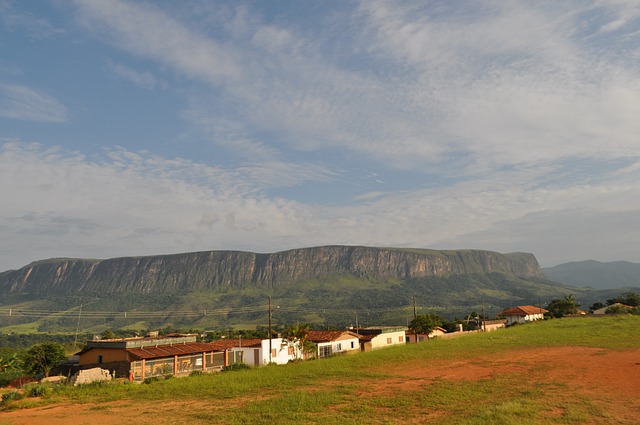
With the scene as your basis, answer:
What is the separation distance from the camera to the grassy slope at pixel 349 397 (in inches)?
981

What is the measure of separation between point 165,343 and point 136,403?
1029 inches

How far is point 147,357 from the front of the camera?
1940 inches

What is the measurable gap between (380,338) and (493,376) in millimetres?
40834

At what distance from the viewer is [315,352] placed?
65.4m

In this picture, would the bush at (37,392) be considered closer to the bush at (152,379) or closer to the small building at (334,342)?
the bush at (152,379)

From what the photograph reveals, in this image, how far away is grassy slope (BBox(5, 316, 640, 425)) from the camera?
981 inches

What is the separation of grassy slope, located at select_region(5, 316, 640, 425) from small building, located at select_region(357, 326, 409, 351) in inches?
703

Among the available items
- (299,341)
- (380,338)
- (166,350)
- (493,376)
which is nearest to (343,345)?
(380,338)

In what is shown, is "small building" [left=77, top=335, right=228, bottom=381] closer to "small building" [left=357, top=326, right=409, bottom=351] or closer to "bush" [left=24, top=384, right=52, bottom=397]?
"bush" [left=24, top=384, right=52, bottom=397]

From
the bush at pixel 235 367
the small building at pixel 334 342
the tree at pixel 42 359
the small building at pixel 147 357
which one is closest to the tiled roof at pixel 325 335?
the small building at pixel 334 342

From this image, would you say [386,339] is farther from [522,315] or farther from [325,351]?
[522,315]

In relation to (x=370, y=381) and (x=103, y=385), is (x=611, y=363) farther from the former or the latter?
(x=103, y=385)

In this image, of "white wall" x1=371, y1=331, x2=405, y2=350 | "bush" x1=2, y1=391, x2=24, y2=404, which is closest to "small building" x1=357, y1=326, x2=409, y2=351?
"white wall" x1=371, y1=331, x2=405, y2=350

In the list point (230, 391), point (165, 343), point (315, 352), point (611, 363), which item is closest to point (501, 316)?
point (315, 352)
